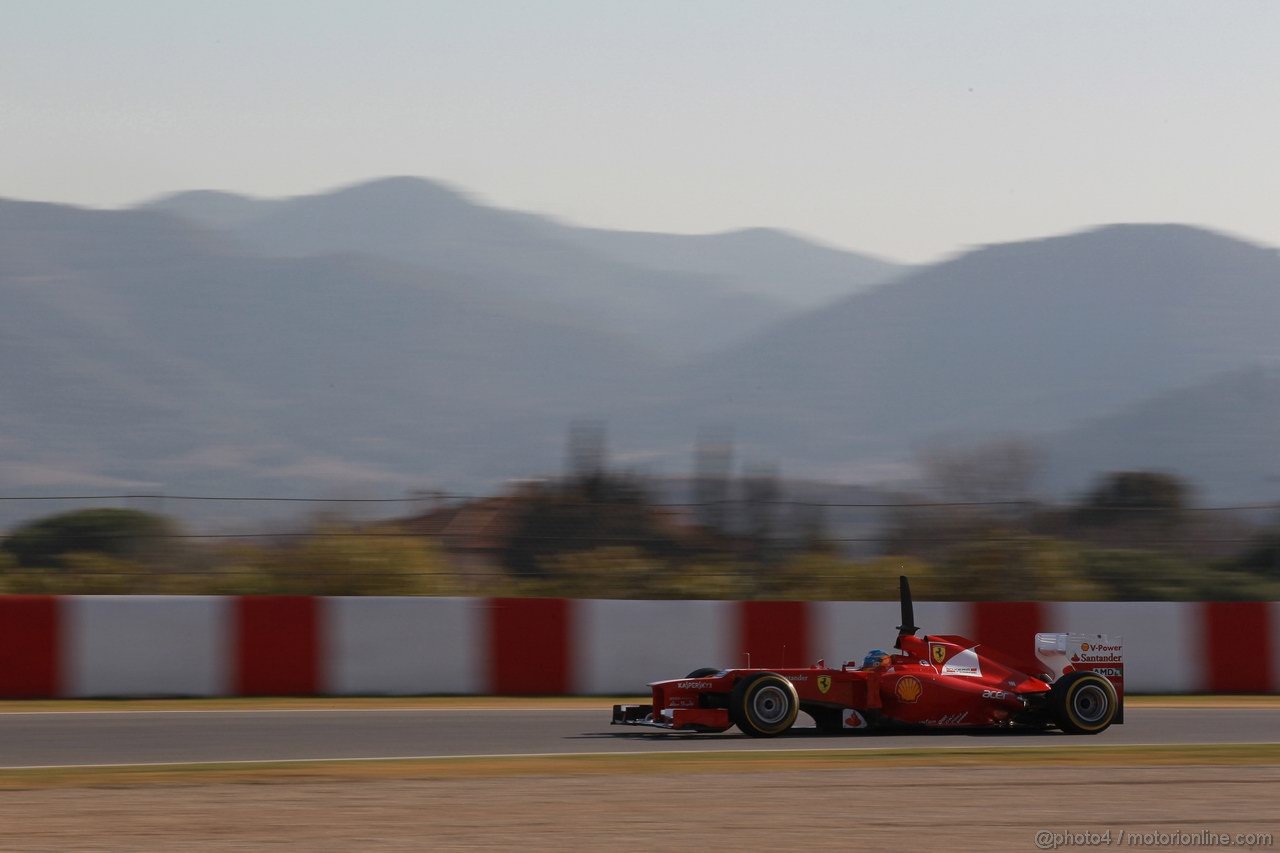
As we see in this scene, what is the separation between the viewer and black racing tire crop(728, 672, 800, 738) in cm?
1125

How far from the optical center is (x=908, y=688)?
11.6 metres

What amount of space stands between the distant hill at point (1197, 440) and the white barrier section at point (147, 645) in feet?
155

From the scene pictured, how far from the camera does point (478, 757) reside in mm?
10188

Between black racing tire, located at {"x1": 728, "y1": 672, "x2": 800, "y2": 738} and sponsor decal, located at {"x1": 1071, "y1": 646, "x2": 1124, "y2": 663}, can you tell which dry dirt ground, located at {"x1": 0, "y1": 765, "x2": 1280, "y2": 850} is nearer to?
black racing tire, located at {"x1": 728, "y1": 672, "x2": 800, "y2": 738}

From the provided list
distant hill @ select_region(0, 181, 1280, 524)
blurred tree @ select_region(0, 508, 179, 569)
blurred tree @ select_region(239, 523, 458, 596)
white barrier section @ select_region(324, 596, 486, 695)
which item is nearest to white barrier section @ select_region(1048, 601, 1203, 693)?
white barrier section @ select_region(324, 596, 486, 695)

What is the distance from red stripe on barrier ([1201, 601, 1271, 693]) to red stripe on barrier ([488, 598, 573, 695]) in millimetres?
6716

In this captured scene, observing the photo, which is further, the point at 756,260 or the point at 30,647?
the point at 756,260

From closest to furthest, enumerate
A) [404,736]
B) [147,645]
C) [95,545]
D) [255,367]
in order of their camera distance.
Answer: [404,736] → [147,645] → [95,545] → [255,367]

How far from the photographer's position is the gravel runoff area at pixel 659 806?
6992 millimetres

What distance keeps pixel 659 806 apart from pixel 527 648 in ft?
23.4

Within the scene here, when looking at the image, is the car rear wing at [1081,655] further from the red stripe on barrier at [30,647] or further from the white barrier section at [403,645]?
the red stripe on barrier at [30,647]

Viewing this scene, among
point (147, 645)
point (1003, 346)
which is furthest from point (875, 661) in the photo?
point (1003, 346)

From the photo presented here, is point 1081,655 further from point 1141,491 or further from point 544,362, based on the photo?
point 544,362

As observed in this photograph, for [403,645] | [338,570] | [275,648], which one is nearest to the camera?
[275,648]
